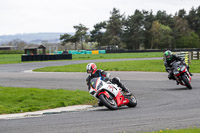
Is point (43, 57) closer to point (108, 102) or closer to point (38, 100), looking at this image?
point (38, 100)

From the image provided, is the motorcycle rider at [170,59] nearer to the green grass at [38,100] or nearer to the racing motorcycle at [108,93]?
the green grass at [38,100]

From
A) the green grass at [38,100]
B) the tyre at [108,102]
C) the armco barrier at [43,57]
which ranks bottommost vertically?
the green grass at [38,100]

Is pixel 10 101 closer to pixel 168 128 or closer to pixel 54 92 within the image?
pixel 54 92

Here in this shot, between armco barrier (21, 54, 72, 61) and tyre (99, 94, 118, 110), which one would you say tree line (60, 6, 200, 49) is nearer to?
armco barrier (21, 54, 72, 61)

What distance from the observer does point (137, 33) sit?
109 m

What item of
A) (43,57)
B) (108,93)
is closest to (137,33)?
(43,57)

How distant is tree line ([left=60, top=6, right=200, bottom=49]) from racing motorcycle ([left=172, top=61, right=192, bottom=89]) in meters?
91.4

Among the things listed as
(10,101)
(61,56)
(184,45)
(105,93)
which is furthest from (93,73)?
(184,45)

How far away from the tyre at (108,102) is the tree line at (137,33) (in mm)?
96872

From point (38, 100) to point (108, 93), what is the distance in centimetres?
331

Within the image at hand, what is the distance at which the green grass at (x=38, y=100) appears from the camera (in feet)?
38.7

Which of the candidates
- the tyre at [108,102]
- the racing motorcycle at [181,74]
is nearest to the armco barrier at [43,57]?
the racing motorcycle at [181,74]

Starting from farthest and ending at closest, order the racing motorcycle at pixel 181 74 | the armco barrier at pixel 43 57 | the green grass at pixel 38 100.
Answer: the armco barrier at pixel 43 57
the racing motorcycle at pixel 181 74
the green grass at pixel 38 100

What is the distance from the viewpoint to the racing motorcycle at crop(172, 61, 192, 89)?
1551 cm
